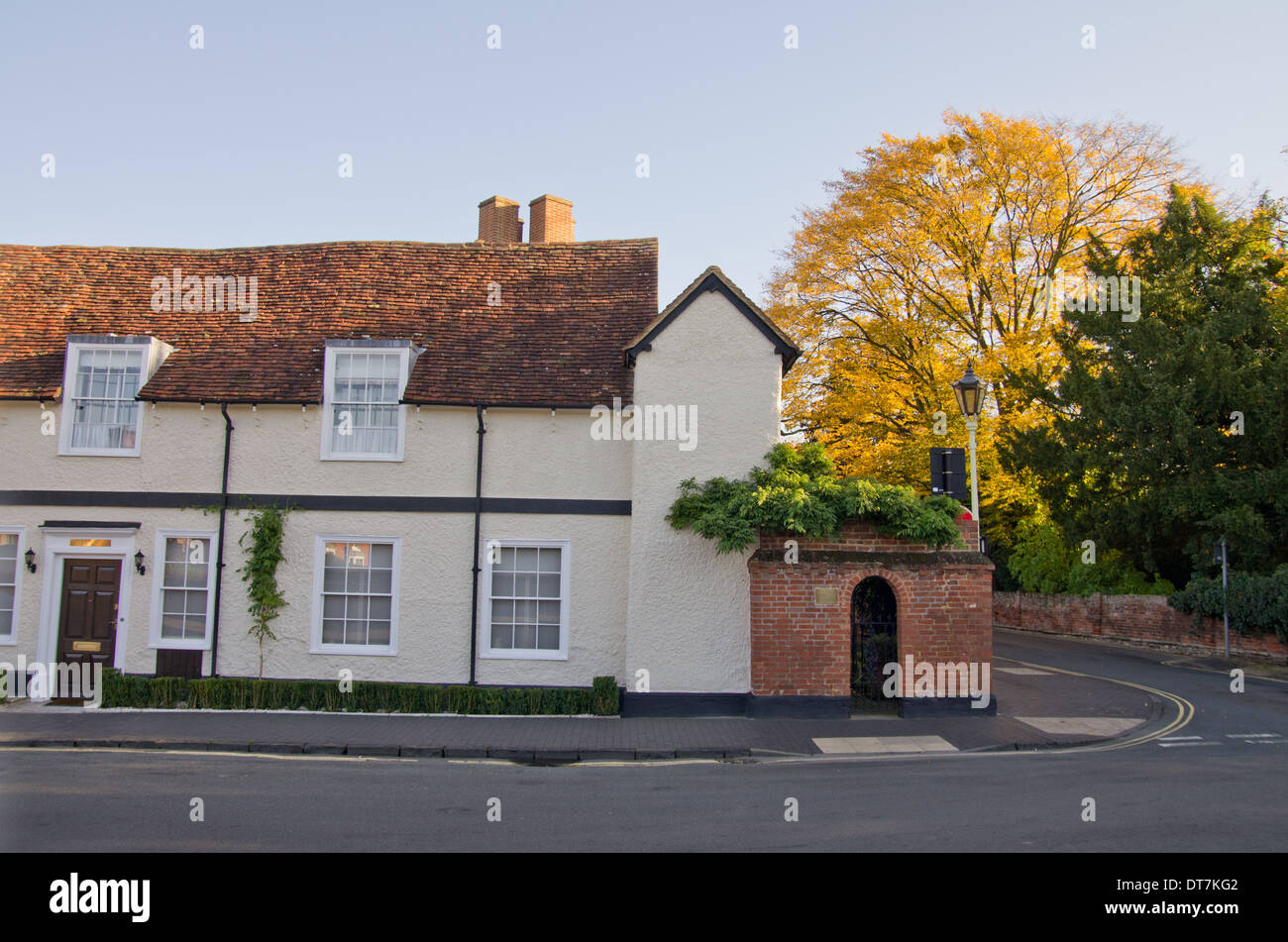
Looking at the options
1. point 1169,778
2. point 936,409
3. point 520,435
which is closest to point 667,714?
point 520,435

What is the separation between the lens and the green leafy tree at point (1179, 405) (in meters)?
22.1

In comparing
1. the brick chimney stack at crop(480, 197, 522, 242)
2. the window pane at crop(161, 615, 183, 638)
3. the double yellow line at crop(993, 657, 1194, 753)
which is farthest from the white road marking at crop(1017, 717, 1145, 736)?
the brick chimney stack at crop(480, 197, 522, 242)

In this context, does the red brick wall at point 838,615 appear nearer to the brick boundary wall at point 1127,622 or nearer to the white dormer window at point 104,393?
the white dormer window at point 104,393

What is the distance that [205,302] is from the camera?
17.5 meters

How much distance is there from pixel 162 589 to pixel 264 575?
196 centimetres

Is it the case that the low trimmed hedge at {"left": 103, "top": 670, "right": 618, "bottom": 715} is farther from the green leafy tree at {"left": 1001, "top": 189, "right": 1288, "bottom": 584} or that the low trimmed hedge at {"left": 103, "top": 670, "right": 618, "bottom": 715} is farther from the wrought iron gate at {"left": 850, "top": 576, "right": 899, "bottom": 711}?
the green leafy tree at {"left": 1001, "top": 189, "right": 1288, "bottom": 584}

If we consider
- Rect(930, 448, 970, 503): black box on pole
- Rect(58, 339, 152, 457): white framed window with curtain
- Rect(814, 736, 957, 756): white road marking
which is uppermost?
Rect(58, 339, 152, 457): white framed window with curtain

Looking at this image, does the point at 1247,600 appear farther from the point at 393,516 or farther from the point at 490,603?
the point at 393,516

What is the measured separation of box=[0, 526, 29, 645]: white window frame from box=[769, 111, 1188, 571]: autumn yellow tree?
19079 millimetres

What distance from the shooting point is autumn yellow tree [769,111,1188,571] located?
2572 centimetres

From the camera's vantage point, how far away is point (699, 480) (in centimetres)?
1465

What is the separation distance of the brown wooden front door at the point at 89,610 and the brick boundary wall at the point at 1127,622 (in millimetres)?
24515
